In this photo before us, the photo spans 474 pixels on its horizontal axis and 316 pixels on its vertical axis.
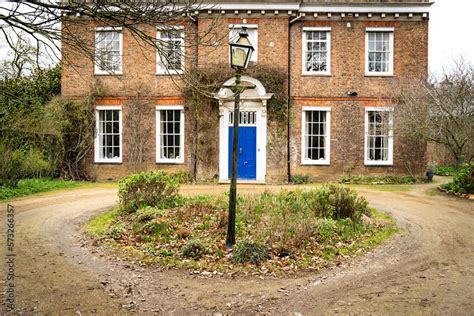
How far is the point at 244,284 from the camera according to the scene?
5066mm

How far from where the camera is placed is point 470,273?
5438mm

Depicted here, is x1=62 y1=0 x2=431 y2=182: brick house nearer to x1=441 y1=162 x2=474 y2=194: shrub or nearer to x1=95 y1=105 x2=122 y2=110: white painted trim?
x1=95 y1=105 x2=122 y2=110: white painted trim

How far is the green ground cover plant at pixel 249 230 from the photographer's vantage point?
231 inches

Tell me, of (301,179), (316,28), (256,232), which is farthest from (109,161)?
(256,232)

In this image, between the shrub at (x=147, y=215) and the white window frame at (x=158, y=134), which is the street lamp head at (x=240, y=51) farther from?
the white window frame at (x=158, y=134)

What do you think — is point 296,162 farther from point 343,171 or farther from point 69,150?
point 69,150

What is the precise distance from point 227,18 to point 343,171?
843 centimetres

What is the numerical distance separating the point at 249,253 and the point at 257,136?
393 inches

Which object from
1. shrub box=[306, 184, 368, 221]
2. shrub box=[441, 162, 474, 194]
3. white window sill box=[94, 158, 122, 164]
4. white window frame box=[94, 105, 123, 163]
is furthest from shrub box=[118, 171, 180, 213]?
shrub box=[441, 162, 474, 194]

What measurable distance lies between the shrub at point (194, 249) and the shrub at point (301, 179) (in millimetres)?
9861

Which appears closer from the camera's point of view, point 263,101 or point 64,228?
point 64,228

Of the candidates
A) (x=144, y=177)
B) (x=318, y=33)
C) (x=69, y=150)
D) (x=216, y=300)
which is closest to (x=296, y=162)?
(x=318, y=33)

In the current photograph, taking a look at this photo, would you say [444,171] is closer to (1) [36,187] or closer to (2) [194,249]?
(2) [194,249]

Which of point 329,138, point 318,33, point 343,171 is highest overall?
point 318,33
